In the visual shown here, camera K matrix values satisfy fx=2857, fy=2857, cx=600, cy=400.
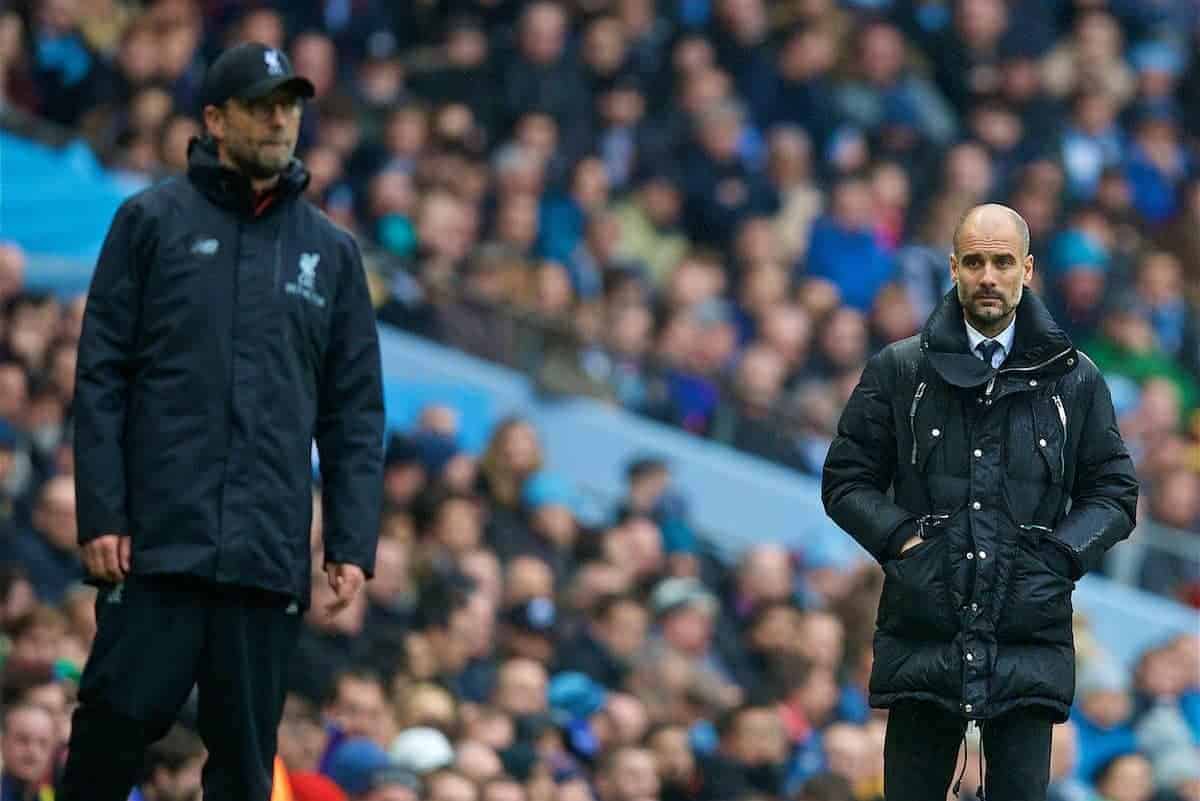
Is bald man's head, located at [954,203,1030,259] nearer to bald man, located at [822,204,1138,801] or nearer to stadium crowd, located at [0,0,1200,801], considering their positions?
bald man, located at [822,204,1138,801]

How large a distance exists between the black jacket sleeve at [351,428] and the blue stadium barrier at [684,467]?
21.2 ft

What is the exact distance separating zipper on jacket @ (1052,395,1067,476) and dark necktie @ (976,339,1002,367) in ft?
0.62

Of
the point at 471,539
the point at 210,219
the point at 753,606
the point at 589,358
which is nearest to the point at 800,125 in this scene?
the point at 589,358

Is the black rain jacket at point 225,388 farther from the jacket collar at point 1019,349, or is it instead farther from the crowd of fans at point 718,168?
the crowd of fans at point 718,168

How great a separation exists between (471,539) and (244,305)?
5204 mm

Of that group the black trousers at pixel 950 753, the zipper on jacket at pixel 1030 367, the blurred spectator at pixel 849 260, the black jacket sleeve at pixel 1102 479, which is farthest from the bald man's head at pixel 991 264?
the blurred spectator at pixel 849 260

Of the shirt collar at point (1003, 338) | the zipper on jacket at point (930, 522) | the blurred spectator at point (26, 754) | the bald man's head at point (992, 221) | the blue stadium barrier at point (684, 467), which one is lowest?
the blurred spectator at point (26, 754)

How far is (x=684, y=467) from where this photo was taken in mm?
15031

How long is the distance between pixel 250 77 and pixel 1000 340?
1993 millimetres

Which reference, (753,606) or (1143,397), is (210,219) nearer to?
(753,606)

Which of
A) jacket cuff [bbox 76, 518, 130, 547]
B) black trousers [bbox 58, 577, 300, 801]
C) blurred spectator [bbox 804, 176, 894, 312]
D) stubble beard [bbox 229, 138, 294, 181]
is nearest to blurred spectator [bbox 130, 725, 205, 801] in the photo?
black trousers [bbox 58, 577, 300, 801]

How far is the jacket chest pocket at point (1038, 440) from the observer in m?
6.94

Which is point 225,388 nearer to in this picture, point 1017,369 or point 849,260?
point 1017,369

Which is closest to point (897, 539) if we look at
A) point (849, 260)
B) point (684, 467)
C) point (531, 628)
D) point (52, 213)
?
point (531, 628)
